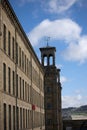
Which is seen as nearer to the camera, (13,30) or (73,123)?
(13,30)

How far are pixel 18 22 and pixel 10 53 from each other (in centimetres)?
492

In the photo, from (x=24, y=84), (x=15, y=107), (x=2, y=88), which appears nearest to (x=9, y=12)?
(x=2, y=88)

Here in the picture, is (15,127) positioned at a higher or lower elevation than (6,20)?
lower

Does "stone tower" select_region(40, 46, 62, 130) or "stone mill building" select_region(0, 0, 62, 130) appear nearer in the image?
"stone mill building" select_region(0, 0, 62, 130)

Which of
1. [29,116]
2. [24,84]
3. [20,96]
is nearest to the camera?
[20,96]

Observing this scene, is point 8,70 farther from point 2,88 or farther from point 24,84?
point 24,84

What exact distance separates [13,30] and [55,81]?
186 ft

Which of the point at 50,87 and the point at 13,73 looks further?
the point at 50,87

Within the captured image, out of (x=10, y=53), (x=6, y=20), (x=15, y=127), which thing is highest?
(x=6, y=20)

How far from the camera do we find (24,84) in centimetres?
4925

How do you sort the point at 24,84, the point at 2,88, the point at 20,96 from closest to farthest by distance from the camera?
the point at 2,88 → the point at 20,96 → the point at 24,84

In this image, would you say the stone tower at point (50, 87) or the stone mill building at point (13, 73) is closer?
the stone mill building at point (13, 73)

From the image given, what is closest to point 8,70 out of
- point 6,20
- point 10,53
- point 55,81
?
point 10,53

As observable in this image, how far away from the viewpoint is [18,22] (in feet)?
137
